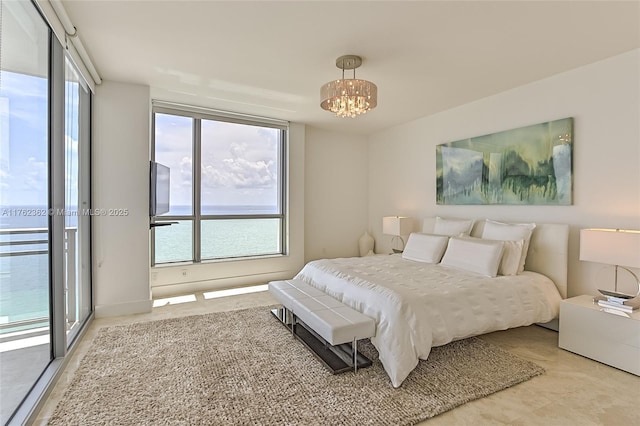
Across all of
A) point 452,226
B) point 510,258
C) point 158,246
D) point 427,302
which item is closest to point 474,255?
point 510,258

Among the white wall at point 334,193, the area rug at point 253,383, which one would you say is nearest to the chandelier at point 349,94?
the area rug at point 253,383

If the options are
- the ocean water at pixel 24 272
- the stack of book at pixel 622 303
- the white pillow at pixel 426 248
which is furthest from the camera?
the white pillow at pixel 426 248

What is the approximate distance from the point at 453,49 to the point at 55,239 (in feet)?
12.1

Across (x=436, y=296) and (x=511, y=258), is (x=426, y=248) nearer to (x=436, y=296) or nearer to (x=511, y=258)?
(x=511, y=258)

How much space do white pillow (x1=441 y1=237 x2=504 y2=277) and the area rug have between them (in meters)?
0.71

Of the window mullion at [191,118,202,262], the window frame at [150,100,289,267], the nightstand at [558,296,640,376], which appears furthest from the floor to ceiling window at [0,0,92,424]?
the nightstand at [558,296,640,376]

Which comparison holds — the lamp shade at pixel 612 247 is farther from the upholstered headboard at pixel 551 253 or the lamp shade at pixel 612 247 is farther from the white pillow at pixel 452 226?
the white pillow at pixel 452 226

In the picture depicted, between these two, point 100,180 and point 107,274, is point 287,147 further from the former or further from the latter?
point 107,274

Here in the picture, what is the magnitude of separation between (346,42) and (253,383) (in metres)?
2.83

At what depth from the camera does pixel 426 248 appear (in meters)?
3.97

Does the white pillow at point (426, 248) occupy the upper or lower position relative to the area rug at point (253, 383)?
upper

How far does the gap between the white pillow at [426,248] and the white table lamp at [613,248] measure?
4.50 feet

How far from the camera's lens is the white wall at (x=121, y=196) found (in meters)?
3.60

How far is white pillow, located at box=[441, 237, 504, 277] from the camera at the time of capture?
318 cm
